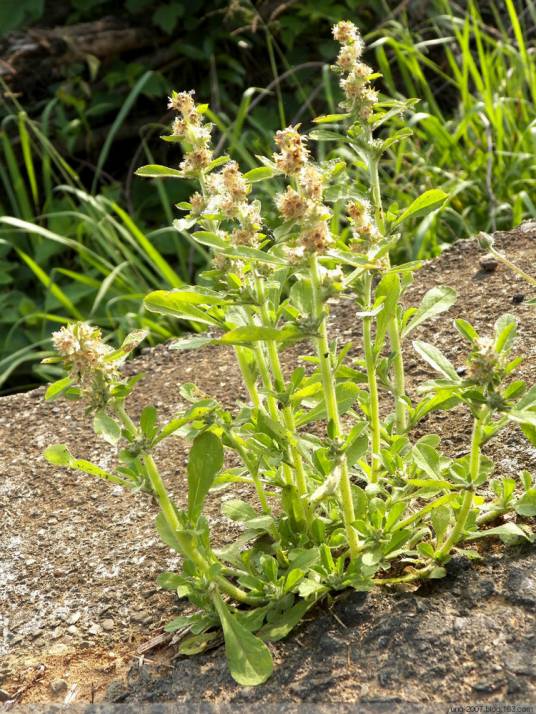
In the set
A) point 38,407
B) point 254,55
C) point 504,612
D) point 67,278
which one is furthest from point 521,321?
point 254,55

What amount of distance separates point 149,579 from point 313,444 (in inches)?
21.2

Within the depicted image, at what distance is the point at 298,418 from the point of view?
158 centimetres

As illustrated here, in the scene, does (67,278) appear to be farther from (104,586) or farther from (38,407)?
(104,586)

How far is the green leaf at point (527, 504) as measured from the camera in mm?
1599

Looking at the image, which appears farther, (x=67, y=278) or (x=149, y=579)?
(x=67, y=278)

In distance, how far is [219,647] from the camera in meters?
1.62

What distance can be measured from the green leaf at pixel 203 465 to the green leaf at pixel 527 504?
0.51 meters

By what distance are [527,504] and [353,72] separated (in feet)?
2.54

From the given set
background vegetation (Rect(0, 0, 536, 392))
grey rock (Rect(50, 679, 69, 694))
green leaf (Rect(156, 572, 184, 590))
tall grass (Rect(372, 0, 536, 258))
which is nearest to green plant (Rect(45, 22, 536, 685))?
green leaf (Rect(156, 572, 184, 590))

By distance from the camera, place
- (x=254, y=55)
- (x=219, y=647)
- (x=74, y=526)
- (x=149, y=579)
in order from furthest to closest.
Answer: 1. (x=254, y=55)
2. (x=74, y=526)
3. (x=149, y=579)
4. (x=219, y=647)

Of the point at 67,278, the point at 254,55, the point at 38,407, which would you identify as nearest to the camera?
the point at 38,407

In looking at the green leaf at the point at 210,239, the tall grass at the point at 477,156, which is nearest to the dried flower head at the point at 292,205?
the green leaf at the point at 210,239

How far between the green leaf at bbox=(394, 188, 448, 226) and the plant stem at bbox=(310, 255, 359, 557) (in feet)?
0.85

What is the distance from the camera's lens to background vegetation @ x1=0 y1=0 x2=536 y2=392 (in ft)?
11.7
